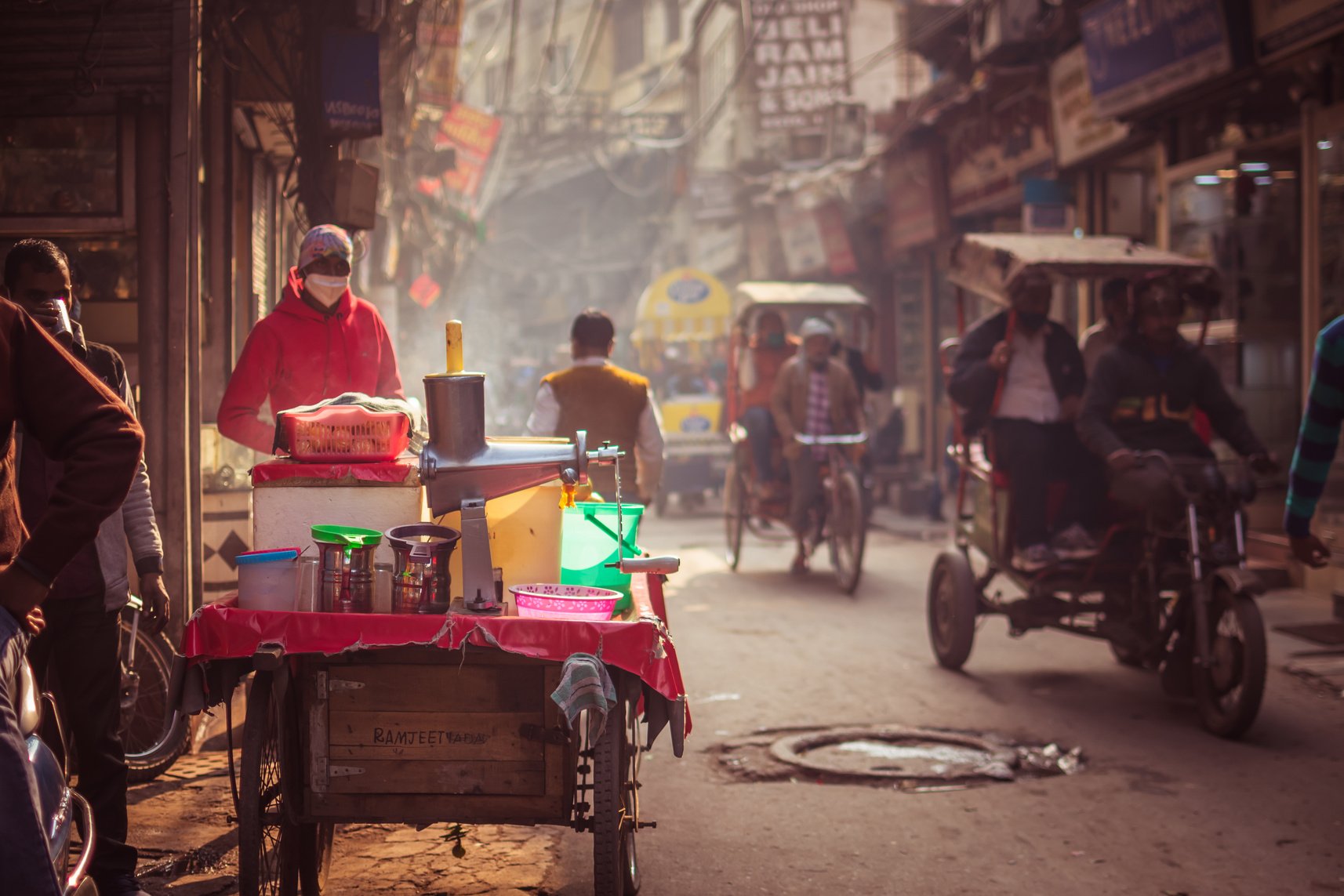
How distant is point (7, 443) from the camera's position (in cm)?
280

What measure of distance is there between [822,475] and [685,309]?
47.2ft

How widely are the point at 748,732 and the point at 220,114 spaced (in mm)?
5470

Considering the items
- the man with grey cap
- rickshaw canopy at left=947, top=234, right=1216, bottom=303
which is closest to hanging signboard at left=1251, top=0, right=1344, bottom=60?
rickshaw canopy at left=947, top=234, right=1216, bottom=303

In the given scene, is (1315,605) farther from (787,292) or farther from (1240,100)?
(787,292)

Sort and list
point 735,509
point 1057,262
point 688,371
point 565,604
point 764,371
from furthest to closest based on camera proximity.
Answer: point 688,371, point 764,371, point 735,509, point 1057,262, point 565,604

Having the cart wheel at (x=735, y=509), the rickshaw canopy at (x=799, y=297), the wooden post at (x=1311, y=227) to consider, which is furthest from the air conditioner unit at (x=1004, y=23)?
the cart wheel at (x=735, y=509)

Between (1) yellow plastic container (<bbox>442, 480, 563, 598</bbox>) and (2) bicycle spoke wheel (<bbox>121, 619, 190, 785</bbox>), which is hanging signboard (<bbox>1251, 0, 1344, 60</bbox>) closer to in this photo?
(1) yellow plastic container (<bbox>442, 480, 563, 598</bbox>)

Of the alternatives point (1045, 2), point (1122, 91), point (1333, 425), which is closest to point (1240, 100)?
point (1122, 91)

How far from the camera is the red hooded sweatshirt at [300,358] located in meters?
5.48

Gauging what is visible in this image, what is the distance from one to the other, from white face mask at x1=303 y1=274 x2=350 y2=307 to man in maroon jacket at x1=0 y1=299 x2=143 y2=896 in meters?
2.73

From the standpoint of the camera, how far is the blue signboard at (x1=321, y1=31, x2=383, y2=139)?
8359 mm

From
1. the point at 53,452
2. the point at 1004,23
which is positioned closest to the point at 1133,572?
the point at 53,452

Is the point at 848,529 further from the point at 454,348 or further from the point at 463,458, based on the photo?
the point at 463,458

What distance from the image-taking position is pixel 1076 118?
15.2 metres
